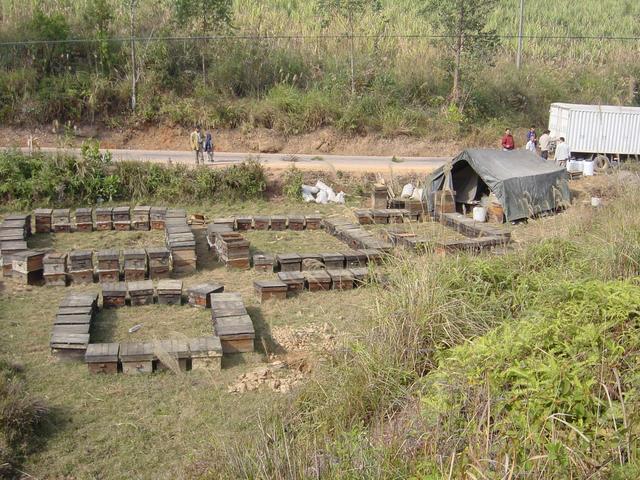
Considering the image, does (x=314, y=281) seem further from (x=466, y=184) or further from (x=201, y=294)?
(x=466, y=184)

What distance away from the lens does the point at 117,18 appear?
101 feet

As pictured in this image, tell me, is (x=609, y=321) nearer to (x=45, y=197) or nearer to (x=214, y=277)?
(x=214, y=277)

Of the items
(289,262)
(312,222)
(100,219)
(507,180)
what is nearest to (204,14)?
(100,219)

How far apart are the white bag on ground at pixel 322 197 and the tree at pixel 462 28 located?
11391 millimetres

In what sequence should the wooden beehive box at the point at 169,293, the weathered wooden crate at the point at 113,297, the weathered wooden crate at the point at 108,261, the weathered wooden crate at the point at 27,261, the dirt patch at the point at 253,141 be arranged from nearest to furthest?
the weathered wooden crate at the point at 113,297
the wooden beehive box at the point at 169,293
the weathered wooden crate at the point at 27,261
the weathered wooden crate at the point at 108,261
the dirt patch at the point at 253,141

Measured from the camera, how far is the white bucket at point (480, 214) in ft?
56.3

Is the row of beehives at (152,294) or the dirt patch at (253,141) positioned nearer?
the row of beehives at (152,294)

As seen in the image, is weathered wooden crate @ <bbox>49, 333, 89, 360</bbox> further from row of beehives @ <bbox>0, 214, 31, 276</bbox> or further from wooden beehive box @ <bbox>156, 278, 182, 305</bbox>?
row of beehives @ <bbox>0, 214, 31, 276</bbox>

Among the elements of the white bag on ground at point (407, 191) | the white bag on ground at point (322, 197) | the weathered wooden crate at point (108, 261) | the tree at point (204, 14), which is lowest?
the weathered wooden crate at point (108, 261)

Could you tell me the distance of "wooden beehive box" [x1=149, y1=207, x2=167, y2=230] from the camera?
15.9m

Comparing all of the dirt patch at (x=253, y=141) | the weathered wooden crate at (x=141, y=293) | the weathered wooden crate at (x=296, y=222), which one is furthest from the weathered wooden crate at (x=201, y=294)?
the dirt patch at (x=253, y=141)

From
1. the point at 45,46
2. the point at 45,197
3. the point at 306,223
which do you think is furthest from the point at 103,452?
the point at 45,46

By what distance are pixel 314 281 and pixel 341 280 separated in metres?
0.47

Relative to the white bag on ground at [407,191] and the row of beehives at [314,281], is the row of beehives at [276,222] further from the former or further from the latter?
the row of beehives at [314,281]
